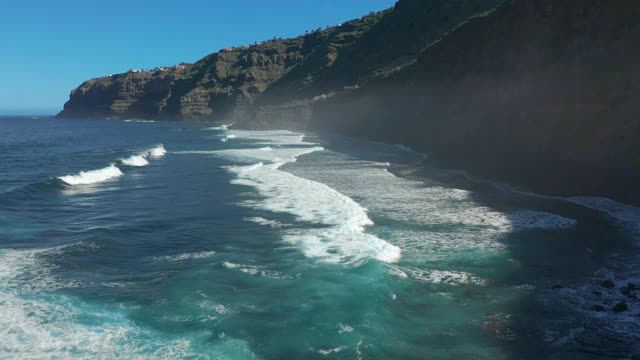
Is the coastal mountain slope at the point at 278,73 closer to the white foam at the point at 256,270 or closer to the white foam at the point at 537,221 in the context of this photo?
the white foam at the point at 537,221

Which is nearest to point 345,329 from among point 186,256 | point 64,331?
point 64,331

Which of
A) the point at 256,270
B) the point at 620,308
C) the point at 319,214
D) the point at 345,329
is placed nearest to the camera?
the point at 345,329

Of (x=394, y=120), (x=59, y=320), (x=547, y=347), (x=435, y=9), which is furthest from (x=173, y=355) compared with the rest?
(x=435, y=9)

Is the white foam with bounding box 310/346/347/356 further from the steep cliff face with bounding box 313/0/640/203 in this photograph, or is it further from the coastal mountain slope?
the coastal mountain slope

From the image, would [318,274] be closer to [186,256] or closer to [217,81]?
[186,256]

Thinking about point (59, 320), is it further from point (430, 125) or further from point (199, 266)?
point (430, 125)

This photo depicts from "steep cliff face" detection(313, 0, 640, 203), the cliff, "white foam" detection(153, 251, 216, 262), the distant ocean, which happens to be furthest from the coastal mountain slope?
"white foam" detection(153, 251, 216, 262)

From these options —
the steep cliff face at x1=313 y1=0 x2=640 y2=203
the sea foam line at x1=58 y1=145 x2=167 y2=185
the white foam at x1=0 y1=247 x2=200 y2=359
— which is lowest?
the sea foam line at x1=58 y1=145 x2=167 y2=185
